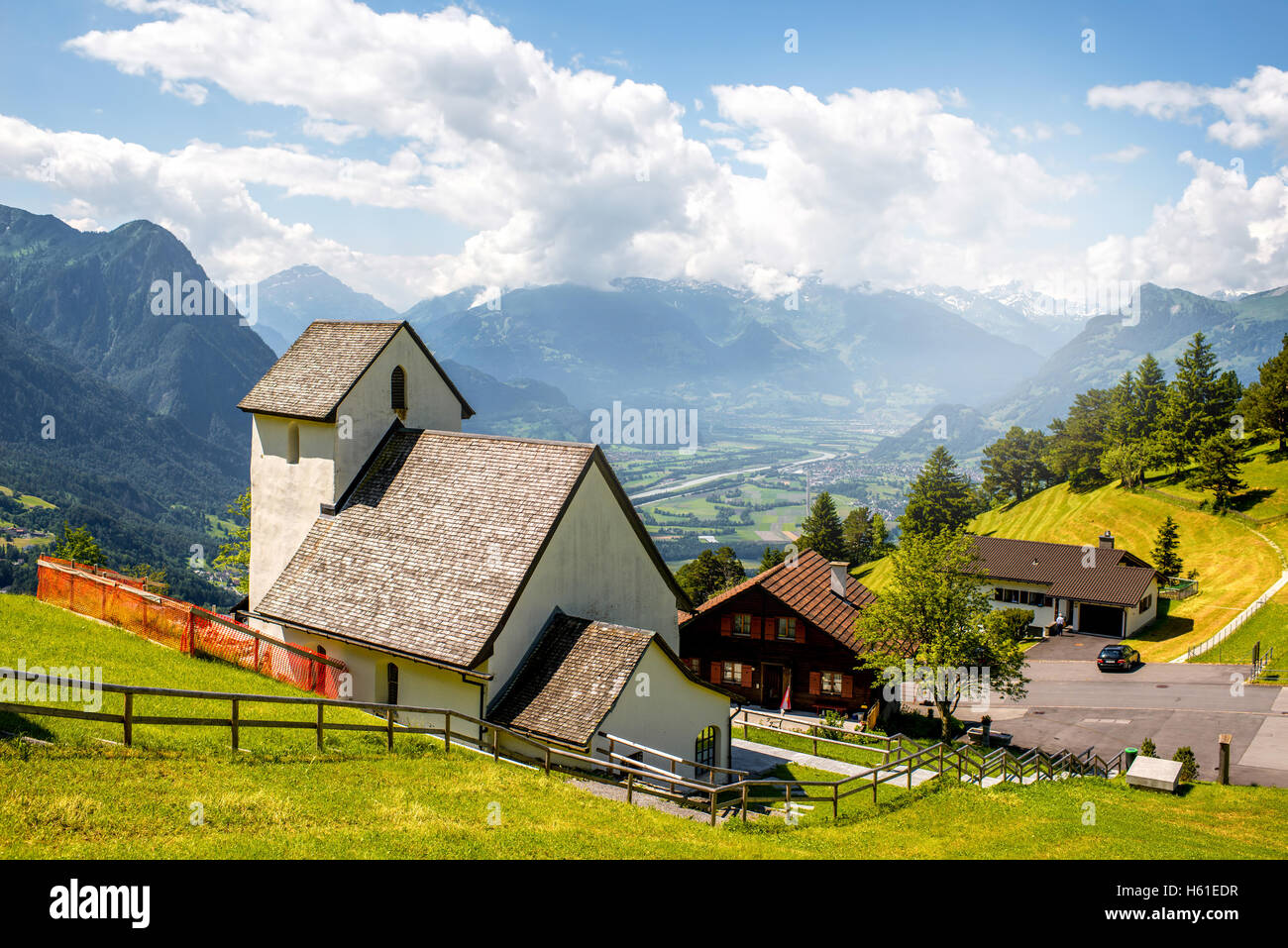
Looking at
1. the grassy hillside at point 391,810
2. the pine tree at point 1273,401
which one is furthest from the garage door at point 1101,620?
the grassy hillside at point 391,810

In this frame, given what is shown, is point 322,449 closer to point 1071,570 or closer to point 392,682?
point 392,682

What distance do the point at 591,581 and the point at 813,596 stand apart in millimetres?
28186

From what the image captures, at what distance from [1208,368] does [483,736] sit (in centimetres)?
11134

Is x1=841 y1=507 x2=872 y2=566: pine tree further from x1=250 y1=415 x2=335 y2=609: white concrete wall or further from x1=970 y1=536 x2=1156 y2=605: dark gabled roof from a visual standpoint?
x1=250 y1=415 x2=335 y2=609: white concrete wall

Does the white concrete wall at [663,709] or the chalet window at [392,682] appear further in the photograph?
the chalet window at [392,682]

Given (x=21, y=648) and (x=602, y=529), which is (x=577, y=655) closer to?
(x=602, y=529)

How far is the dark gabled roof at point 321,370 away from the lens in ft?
102

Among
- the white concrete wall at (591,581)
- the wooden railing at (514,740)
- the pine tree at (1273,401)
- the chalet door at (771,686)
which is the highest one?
the pine tree at (1273,401)

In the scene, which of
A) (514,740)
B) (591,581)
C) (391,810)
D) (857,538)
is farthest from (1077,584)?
(391,810)

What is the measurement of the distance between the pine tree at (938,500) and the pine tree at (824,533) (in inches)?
→ 350

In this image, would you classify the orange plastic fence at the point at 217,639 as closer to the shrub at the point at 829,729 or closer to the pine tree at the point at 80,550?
the shrub at the point at 829,729

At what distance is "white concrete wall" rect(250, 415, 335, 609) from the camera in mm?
31156

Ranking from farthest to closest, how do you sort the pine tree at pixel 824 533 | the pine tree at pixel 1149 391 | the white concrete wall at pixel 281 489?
the pine tree at pixel 1149 391, the pine tree at pixel 824 533, the white concrete wall at pixel 281 489
